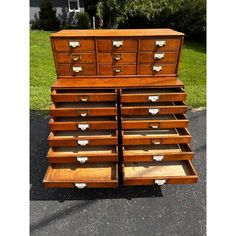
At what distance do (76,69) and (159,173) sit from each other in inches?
58.4

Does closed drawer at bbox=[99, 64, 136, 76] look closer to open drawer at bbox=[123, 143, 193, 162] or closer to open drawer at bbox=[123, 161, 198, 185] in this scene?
open drawer at bbox=[123, 143, 193, 162]

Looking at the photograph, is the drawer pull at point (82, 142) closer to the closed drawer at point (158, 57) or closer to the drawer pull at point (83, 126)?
the drawer pull at point (83, 126)

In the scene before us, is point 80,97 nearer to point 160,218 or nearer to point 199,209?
point 160,218

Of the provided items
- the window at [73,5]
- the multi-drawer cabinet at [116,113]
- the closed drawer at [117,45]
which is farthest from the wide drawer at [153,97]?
the window at [73,5]

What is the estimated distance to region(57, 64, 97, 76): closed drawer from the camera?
294 centimetres

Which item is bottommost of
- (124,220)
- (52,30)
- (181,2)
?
(124,220)

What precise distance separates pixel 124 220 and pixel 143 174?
53 cm

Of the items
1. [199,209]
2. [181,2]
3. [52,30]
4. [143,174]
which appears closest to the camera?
[143,174]

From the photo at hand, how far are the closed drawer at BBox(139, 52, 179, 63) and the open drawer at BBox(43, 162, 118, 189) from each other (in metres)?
1.25

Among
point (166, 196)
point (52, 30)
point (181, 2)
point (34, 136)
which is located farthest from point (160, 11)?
point (166, 196)

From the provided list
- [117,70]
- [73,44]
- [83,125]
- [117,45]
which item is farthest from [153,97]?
[73,44]

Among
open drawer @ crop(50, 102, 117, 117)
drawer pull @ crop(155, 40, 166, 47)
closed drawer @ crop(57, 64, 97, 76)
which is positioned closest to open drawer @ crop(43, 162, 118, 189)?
open drawer @ crop(50, 102, 117, 117)

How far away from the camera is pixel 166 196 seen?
3.00 m

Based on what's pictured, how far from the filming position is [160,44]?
2.80m
